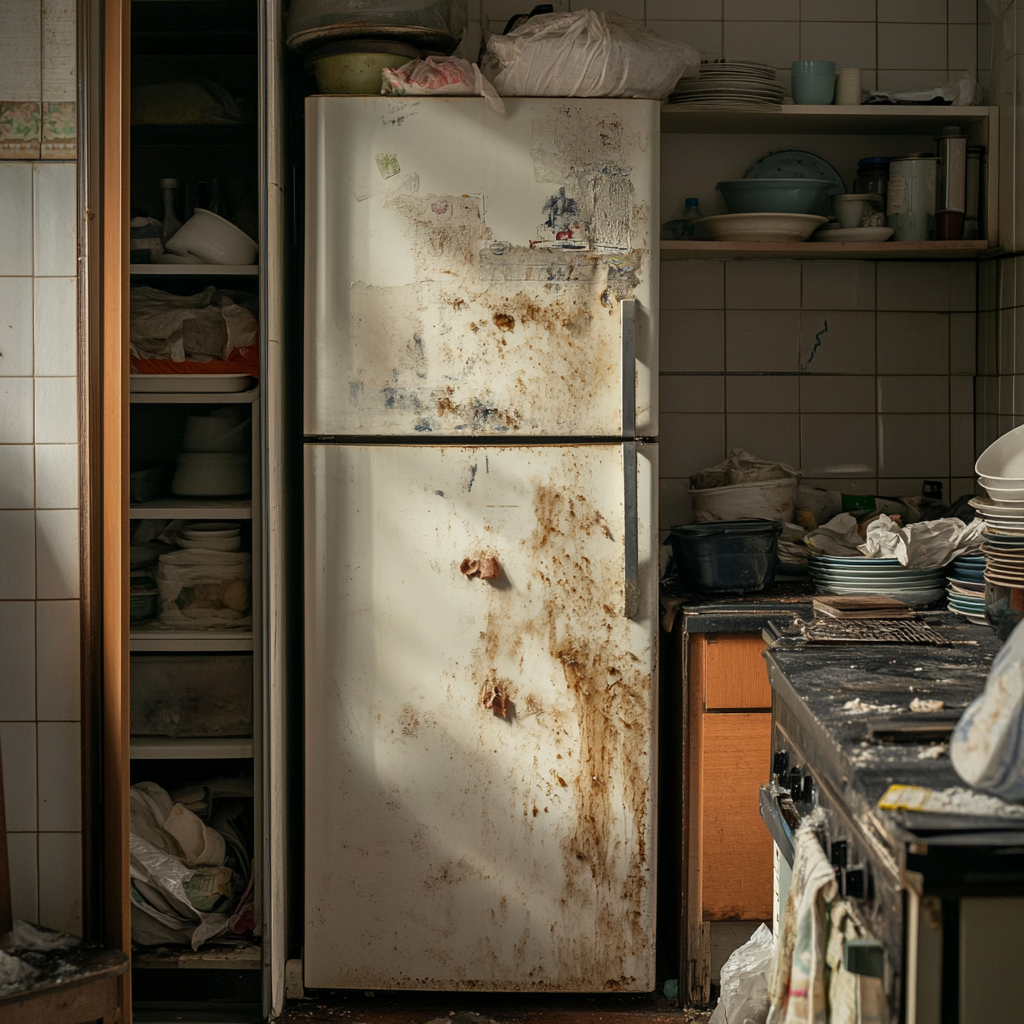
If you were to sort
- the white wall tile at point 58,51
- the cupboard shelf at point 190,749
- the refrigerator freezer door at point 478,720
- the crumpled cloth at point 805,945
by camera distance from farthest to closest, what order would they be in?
the cupboard shelf at point 190,749 < the refrigerator freezer door at point 478,720 < the white wall tile at point 58,51 < the crumpled cloth at point 805,945

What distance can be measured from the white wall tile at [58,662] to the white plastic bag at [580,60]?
1.32 meters

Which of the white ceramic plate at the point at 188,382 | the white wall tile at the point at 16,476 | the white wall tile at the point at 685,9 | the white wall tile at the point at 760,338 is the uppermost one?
the white wall tile at the point at 685,9

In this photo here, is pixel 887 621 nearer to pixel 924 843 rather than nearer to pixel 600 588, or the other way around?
pixel 600 588

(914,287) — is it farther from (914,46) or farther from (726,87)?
(726,87)

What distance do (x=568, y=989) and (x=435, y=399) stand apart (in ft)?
4.13

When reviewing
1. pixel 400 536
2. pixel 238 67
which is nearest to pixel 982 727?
pixel 400 536

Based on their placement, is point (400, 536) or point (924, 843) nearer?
point (924, 843)

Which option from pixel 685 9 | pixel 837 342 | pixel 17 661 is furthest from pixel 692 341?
pixel 17 661

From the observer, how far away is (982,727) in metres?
1.09

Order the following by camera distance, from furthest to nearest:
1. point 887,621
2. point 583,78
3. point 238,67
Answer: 1. point 238,67
2. point 583,78
3. point 887,621

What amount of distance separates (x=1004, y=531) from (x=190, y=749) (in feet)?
5.47

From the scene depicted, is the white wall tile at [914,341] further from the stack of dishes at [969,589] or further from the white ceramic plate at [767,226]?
the stack of dishes at [969,589]

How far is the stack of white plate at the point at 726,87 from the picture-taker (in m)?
2.54

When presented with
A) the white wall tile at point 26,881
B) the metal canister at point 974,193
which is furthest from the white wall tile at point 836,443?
the white wall tile at point 26,881
